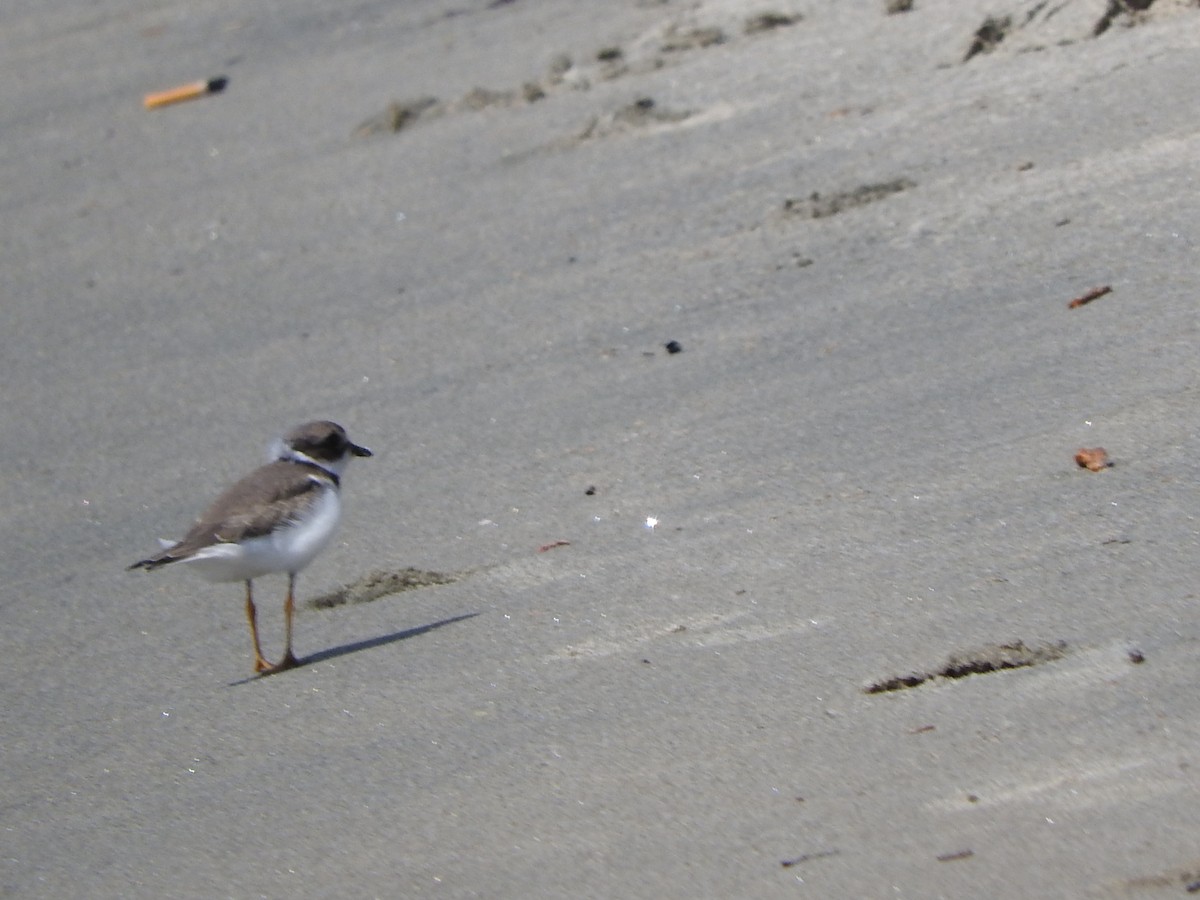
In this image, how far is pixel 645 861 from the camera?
13.9 feet

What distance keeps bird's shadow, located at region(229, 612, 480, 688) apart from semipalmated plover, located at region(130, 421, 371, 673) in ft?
0.16

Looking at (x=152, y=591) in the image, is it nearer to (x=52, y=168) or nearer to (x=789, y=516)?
(x=789, y=516)

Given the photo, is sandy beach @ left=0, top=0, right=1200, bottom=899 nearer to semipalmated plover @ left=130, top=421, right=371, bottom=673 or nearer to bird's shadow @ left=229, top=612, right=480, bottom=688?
bird's shadow @ left=229, top=612, right=480, bottom=688

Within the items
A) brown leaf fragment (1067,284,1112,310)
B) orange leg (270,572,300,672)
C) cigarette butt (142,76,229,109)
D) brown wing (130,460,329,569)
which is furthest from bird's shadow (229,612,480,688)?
cigarette butt (142,76,229,109)

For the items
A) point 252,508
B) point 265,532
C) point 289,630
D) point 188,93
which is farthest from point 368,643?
point 188,93

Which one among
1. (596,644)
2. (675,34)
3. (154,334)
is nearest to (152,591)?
(596,644)

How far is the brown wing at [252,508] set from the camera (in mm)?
6051

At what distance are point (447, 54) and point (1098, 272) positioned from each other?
242 inches

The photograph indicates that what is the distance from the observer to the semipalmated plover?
604 centimetres

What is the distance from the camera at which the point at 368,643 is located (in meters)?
6.10

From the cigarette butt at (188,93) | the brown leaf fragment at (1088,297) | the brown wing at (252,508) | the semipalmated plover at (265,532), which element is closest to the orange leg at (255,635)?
the semipalmated plover at (265,532)

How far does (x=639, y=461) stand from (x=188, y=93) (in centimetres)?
733

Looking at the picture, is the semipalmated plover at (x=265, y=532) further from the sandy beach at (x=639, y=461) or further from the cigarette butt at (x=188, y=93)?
the cigarette butt at (x=188, y=93)

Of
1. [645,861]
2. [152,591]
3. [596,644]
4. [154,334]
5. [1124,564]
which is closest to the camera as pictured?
[645,861]
